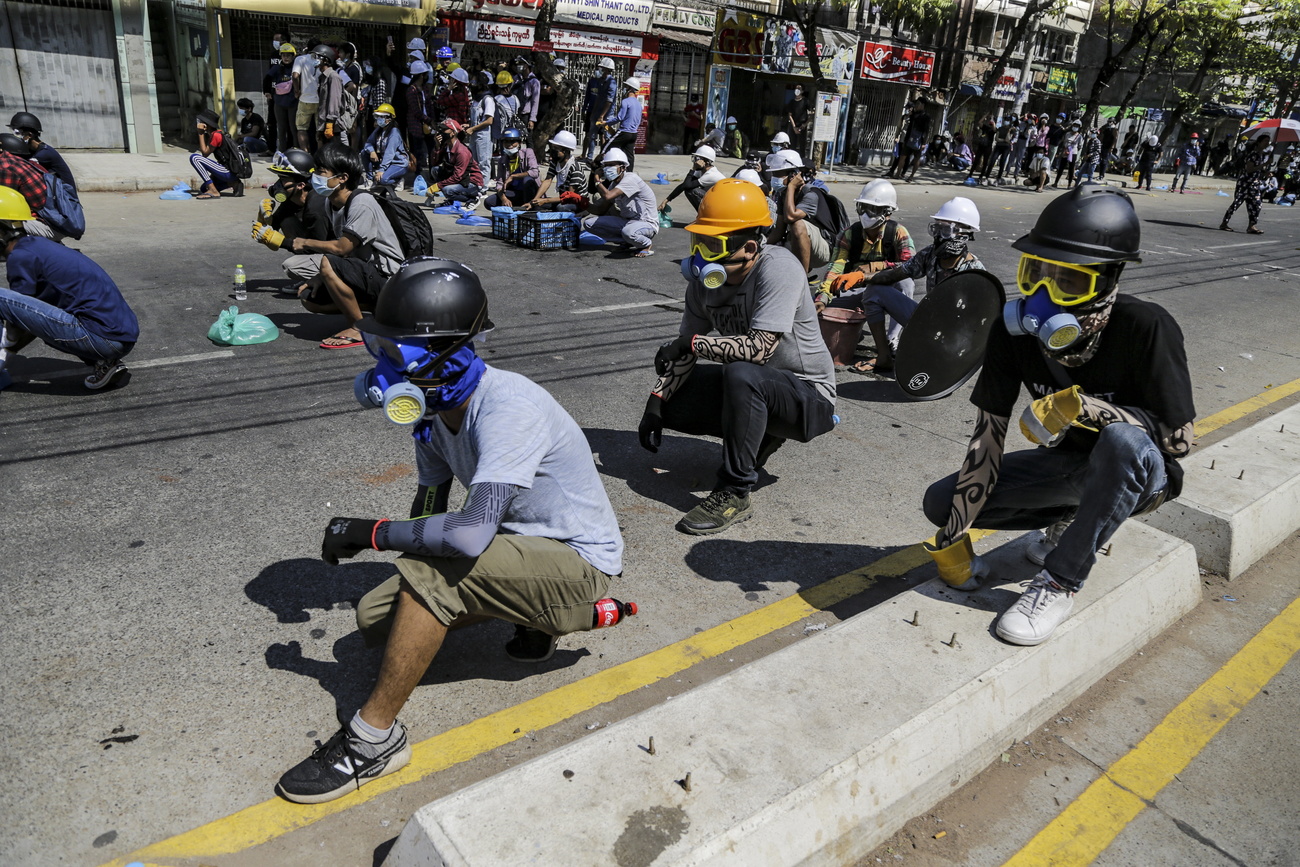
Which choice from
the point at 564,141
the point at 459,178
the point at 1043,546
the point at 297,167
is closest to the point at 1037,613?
the point at 1043,546

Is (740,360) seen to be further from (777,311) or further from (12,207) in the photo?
(12,207)

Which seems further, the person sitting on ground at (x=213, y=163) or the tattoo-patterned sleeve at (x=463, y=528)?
the person sitting on ground at (x=213, y=163)

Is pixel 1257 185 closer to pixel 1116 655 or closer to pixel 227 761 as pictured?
pixel 1116 655

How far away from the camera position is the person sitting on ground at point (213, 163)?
42.4 ft

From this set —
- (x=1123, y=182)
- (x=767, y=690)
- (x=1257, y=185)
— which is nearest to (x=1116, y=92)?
(x=1123, y=182)

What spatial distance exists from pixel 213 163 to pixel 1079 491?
42.1 feet

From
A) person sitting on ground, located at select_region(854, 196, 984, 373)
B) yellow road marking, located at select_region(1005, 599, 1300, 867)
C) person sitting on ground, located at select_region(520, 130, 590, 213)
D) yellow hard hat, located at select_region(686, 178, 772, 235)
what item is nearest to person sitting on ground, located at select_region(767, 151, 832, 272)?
person sitting on ground, located at select_region(854, 196, 984, 373)

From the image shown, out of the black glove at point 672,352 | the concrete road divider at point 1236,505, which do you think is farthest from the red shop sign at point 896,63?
the black glove at point 672,352

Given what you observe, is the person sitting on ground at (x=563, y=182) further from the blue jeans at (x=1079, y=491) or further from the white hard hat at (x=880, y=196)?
the blue jeans at (x=1079, y=491)

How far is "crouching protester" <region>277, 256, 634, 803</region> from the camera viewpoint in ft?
8.44

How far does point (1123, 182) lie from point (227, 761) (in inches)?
1316

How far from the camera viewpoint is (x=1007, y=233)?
15102 millimetres

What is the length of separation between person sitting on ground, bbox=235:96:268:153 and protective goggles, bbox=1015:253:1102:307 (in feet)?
55.7

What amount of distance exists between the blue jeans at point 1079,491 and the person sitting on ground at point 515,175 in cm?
983
